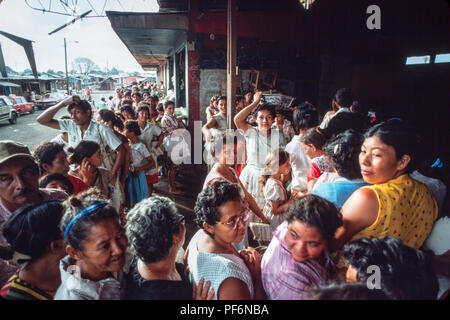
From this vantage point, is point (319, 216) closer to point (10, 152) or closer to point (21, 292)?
point (21, 292)

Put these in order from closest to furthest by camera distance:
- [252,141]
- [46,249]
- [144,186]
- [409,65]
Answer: [46,249]
[252,141]
[144,186]
[409,65]

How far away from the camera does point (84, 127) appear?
3.18 m

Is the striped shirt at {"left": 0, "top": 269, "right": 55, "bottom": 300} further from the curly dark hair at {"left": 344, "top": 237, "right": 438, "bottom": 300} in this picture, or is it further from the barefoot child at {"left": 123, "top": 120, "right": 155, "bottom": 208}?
the barefoot child at {"left": 123, "top": 120, "right": 155, "bottom": 208}

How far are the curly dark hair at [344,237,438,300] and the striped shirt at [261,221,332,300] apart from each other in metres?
0.22

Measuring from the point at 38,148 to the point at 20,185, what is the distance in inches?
28.3

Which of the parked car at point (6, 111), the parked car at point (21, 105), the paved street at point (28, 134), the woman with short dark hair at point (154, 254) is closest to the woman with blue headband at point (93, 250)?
the woman with short dark hair at point (154, 254)

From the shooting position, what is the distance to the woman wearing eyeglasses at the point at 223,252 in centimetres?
126

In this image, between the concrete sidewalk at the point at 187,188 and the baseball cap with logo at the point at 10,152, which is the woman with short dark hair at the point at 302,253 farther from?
the concrete sidewalk at the point at 187,188

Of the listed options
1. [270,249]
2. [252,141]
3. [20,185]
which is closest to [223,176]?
[270,249]

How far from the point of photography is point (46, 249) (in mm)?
1359

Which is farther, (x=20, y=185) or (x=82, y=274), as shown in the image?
(x=20, y=185)

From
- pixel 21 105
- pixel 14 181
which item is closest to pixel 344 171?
pixel 14 181

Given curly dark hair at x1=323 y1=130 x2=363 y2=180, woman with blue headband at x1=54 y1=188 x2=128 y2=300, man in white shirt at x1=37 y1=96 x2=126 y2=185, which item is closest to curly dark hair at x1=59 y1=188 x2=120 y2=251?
woman with blue headband at x1=54 y1=188 x2=128 y2=300
